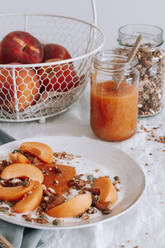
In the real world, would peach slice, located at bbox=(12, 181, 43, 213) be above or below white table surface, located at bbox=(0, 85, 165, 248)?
above

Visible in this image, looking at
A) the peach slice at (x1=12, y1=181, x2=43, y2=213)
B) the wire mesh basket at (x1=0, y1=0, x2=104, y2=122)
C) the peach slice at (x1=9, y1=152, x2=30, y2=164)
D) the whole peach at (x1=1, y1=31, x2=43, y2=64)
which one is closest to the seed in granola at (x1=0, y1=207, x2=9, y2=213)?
the peach slice at (x1=12, y1=181, x2=43, y2=213)

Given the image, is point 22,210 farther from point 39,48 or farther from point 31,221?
point 39,48

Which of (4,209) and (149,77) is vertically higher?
(149,77)

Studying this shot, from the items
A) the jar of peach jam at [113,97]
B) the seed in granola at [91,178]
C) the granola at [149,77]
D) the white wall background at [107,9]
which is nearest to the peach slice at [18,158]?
the seed in granola at [91,178]

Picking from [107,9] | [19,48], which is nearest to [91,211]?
[19,48]

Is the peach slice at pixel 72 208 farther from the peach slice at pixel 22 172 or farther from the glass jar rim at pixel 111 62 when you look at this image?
the glass jar rim at pixel 111 62

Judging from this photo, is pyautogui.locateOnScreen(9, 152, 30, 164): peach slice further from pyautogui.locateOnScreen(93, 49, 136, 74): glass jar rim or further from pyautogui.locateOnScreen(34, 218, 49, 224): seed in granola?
pyautogui.locateOnScreen(93, 49, 136, 74): glass jar rim

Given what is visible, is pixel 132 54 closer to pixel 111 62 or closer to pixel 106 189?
pixel 111 62
